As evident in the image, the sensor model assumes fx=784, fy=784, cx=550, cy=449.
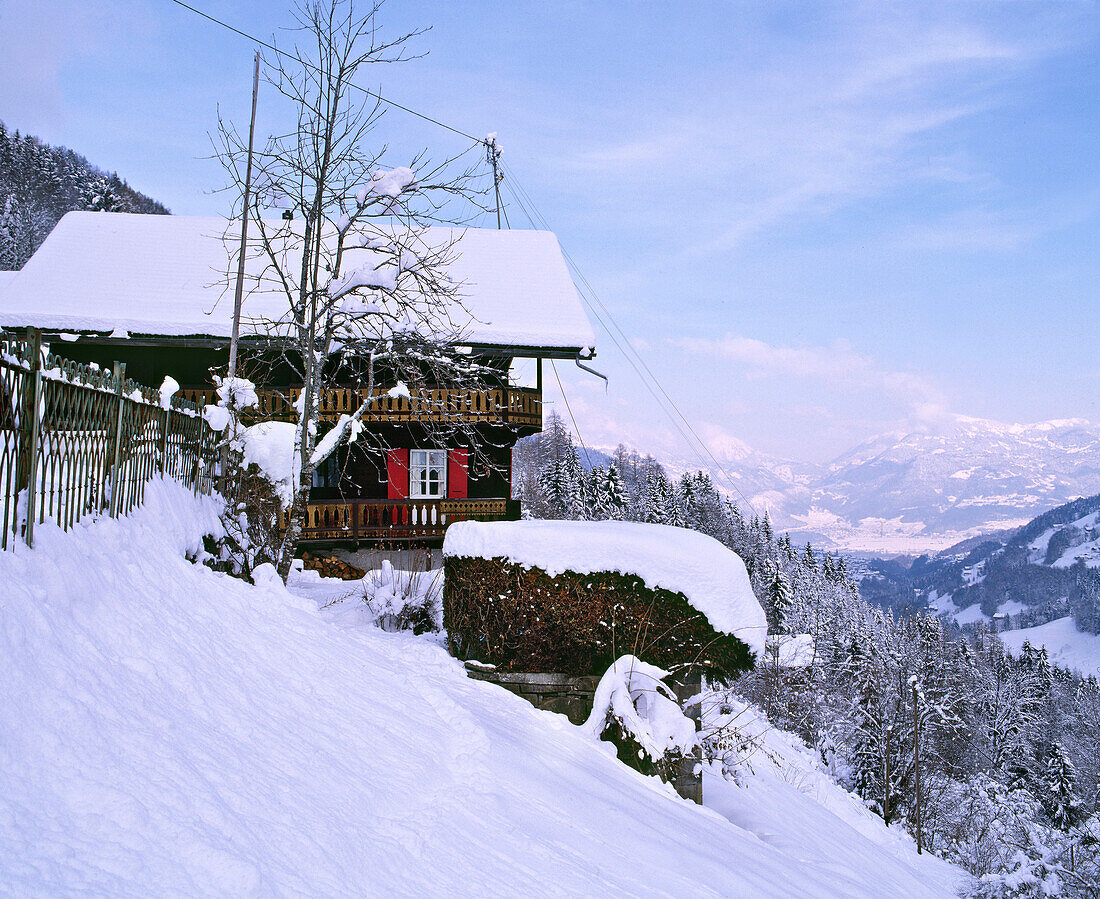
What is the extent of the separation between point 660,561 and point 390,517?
13.5 meters

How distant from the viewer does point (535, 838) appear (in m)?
4.58

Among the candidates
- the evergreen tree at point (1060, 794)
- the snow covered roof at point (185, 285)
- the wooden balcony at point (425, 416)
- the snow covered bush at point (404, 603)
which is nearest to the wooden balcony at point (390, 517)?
the wooden balcony at point (425, 416)

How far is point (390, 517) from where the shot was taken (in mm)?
21141

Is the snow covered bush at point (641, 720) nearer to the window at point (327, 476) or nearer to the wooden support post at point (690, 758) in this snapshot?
the wooden support post at point (690, 758)

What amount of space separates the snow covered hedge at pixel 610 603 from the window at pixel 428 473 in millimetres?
13942

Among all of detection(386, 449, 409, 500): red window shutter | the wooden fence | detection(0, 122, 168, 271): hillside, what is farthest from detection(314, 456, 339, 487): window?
detection(0, 122, 168, 271): hillside

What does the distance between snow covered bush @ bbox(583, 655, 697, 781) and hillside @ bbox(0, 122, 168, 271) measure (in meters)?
65.6

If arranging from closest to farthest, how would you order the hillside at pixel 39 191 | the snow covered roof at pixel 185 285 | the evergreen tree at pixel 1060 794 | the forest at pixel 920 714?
the snow covered roof at pixel 185 285
the forest at pixel 920 714
the evergreen tree at pixel 1060 794
the hillside at pixel 39 191

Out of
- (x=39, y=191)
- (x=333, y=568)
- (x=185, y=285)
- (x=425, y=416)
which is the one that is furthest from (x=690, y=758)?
(x=39, y=191)

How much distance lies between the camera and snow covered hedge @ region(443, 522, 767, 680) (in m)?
8.85

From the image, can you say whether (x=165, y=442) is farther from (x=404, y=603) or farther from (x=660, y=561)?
(x=660, y=561)

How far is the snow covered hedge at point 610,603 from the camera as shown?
29.0ft

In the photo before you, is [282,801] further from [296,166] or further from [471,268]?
[471,268]

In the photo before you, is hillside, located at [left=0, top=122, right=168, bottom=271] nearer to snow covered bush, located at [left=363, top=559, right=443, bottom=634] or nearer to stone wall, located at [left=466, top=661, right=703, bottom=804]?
snow covered bush, located at [left=363, top=559, right=443, bottom=634]
